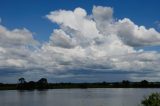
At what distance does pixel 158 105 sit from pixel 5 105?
58.6 m

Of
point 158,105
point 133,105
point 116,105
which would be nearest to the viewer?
point 158,105

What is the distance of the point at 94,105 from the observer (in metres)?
85.6

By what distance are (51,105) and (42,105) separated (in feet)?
7.87

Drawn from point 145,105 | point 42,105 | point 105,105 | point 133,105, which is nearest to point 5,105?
point 42,105

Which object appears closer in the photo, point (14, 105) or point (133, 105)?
point (133, 105)

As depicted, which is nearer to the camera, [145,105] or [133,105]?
[145,105]

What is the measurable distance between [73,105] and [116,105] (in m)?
10.3

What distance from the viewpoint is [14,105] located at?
90250mm

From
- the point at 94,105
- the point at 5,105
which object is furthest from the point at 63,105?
the point at 5,105

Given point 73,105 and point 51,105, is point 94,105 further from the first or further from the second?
point 51,105

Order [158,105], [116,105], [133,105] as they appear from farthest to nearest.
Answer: [116,105] < [133,105] < [158,105]

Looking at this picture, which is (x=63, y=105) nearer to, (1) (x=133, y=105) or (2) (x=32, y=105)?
(2) (x=32, y=105)

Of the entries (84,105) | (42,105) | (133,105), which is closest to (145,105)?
(133,105)

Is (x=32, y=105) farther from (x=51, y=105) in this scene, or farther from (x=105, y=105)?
(x=105, y=105)
